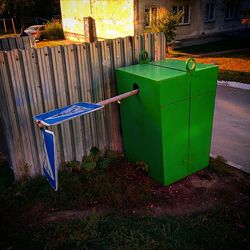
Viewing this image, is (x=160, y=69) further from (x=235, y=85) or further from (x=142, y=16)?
(x=142, y=16)

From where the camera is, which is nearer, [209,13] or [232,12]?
[209,13]

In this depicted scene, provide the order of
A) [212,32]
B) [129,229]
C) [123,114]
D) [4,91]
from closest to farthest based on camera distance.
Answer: [129,229], [4,91], [123,114], [212,32]

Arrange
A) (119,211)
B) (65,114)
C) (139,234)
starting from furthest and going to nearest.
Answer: (119,211) → (65,114) → (139,234)

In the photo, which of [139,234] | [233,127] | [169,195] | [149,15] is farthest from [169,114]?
[149,15]

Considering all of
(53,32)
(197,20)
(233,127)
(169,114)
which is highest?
(197,20)

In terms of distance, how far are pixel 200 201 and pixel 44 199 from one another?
2137mm

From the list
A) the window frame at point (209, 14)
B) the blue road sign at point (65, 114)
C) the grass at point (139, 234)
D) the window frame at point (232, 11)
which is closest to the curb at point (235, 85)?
the grass at point (139, 234)

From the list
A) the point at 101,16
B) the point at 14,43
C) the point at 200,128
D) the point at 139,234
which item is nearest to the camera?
the point at 139,234

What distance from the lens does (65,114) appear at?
334 cm

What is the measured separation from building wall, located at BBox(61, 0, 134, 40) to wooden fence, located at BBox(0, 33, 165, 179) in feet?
45.4

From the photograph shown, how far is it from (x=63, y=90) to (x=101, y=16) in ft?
57.5

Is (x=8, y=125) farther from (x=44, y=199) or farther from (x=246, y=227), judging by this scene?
(x=246, y=227)

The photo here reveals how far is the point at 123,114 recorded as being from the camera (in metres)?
4.44

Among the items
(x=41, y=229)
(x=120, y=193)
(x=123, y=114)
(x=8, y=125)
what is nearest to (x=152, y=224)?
(x=120, y=193)
